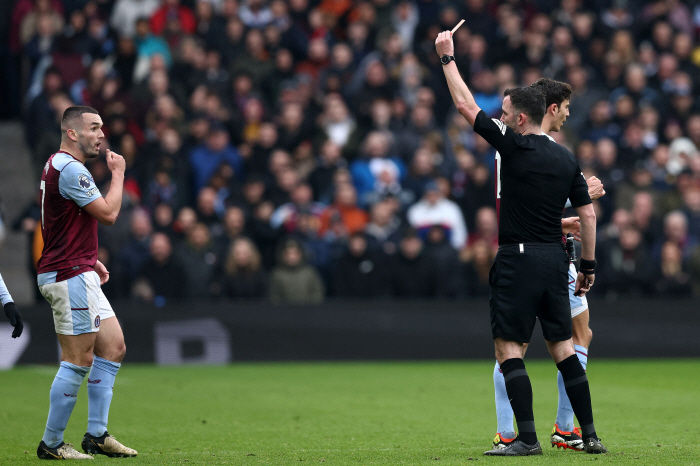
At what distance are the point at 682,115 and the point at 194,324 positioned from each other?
8915 mm

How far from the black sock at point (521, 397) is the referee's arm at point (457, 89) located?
5.07ft

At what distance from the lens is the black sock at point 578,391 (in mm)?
6172

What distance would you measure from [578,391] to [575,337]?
79cm

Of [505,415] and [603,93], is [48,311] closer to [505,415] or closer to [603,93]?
[505,415]

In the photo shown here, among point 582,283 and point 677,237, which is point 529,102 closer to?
point 582,283

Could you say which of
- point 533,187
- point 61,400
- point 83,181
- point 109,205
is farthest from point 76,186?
point 533,187

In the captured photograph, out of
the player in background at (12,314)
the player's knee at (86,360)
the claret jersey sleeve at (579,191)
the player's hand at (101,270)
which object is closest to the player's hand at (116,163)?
the player's hand at (101,270)

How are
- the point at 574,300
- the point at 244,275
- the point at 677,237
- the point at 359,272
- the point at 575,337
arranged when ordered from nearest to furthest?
1. the point at 574,300
2. the point at 575,337
3. the point at 244,275
4. the point at 359,272
5. the point at 677,237

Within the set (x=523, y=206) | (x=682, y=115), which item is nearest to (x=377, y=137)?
(x=682, y=115)

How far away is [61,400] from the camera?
248 inches

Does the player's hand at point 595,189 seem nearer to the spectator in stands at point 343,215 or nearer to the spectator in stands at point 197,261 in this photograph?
the spectator in stands at point 343,215

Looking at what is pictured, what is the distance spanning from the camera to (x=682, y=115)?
1664 centimetres

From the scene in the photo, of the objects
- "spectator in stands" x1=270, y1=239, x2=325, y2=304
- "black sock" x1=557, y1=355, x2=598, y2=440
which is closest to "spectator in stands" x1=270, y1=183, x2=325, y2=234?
"spectator in stands" x1=270, y1=239, x2=325, y2=304

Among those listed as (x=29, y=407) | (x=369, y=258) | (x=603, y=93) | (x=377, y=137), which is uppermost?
(x=603, y=93)
